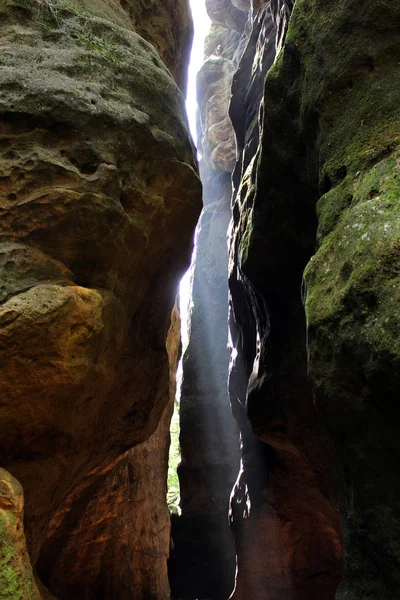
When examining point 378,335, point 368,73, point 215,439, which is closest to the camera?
point 378,335

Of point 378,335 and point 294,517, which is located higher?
point 378,335

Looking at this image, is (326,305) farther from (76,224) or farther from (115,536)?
(115,536)

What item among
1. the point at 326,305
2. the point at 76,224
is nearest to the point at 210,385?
the point at 76,224

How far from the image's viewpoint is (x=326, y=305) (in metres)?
4.05

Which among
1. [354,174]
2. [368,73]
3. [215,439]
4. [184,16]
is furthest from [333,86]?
[215,439]

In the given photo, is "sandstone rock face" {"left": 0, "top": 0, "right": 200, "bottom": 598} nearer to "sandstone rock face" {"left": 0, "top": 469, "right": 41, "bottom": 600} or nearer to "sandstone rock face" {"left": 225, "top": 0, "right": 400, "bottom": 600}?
"sandstone rock face" {"left": 0, "top": 469, "right": 41, "bottom": 600}

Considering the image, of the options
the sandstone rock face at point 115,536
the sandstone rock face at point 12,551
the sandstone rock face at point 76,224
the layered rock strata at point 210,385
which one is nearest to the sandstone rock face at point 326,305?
the sandstone rock face at point 76,224

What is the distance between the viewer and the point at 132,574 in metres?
8.34

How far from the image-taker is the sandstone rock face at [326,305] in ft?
A: 12.4

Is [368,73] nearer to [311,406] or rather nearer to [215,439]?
[311,406]

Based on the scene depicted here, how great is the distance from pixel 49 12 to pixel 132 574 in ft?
26.7

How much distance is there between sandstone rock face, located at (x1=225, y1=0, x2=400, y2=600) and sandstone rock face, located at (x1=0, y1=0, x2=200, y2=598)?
1.43 meters

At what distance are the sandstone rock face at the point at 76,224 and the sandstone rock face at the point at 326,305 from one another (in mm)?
1435

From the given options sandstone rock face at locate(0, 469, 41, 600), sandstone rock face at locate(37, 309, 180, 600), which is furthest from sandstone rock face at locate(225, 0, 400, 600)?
sandstone rock face at locate(0, 469, 41, 600)
